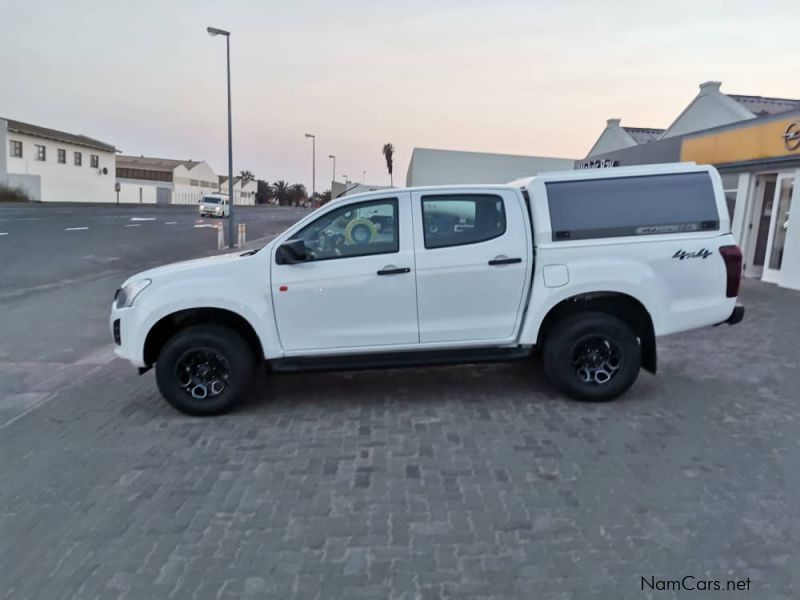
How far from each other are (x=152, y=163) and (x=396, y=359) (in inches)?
4166

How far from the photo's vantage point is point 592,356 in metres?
5.33

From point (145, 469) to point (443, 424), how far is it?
229cm

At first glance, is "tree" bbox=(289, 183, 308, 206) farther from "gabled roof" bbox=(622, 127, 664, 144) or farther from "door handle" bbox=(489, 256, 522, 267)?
"door handle" bbox=(489, 256, 522, 267)

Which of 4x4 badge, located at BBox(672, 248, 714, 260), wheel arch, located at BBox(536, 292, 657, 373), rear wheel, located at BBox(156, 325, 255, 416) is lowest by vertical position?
rear wheel, located at BBox(156, 325, 255, 416)

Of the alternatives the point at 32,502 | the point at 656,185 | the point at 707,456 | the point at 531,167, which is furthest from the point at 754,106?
the point at 32,502

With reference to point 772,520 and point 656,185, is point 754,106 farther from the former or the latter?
point 772,520

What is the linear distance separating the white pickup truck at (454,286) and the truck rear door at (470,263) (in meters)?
0.01

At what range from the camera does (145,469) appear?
13.5 ft

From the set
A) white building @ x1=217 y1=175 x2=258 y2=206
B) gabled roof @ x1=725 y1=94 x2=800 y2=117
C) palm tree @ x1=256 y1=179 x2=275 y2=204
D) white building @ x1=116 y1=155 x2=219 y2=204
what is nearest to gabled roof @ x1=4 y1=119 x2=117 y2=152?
white building @ x1=116 y1=155 x2=219 y2=204

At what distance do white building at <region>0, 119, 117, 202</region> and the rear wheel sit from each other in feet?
192

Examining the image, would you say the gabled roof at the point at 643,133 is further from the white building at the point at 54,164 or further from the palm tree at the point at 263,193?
the palm tree at the point at 263,193

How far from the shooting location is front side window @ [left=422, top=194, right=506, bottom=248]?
17.0 feet

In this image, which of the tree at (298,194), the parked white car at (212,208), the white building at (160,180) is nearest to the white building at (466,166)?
the parked white car at (212,208)

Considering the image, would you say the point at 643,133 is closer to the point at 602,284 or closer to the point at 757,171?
the point at 757,171
